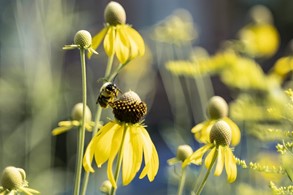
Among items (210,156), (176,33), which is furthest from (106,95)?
(176,33)

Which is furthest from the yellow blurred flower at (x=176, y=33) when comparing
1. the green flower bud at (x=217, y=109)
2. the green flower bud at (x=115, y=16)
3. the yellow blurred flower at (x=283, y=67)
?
the green flower bud at (x=115, y=16)

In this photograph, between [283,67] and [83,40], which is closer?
[83,40]

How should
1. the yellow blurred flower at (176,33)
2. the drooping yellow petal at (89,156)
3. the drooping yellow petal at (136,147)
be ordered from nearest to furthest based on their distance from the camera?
the drooping yellow petal at (89,156)
the drooping yellow petal at (136,147)
the yellow blurred flower at (176,33)

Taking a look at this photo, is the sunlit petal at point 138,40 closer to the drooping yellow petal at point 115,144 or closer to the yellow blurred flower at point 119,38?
the yellow blurred flower at point 119,38

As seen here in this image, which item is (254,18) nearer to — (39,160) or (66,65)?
(39,160)

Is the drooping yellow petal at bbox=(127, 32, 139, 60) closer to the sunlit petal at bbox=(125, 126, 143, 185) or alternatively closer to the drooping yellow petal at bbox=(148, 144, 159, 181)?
the sunlit petal at bbox=(125, 126, 143, 185)

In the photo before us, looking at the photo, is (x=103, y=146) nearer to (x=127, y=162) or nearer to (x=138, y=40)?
(x=127, y=162)
